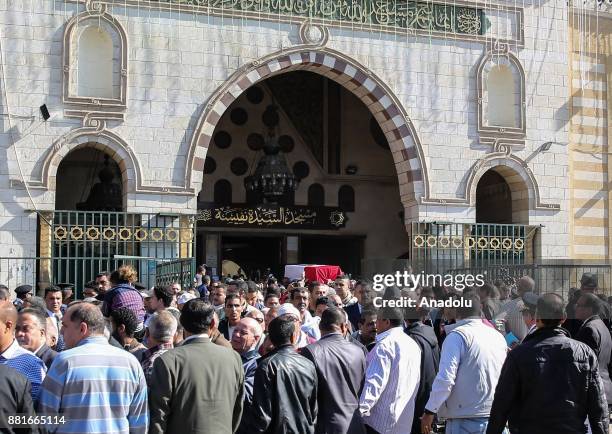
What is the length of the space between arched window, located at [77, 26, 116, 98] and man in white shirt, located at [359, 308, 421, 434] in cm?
1059

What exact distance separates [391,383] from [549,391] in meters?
1.19

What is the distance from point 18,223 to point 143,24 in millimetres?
3992

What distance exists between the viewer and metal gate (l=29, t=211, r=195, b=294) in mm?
14656

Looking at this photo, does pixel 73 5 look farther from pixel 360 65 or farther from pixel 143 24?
pixel 360 65

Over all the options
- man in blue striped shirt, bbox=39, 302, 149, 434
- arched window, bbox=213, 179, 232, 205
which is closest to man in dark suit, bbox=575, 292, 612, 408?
man in blue striped shirt, bbox=39, 302, 149, 434

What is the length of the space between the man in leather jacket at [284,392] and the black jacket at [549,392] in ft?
3.33

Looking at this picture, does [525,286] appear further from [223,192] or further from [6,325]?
[223,192]

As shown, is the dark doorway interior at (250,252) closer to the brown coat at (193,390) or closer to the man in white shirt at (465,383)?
the man in white shirt at (465,383)

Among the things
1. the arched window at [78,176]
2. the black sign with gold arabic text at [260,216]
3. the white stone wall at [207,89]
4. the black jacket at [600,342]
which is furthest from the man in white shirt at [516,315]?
the arched window at [78,176]

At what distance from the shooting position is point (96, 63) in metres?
15.4

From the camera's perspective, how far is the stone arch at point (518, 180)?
17.3 metres

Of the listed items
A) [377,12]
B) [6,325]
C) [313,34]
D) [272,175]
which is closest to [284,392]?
[6,325]

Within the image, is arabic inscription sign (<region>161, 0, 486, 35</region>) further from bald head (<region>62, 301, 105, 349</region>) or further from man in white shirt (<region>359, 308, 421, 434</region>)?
bald head (<region>62, 301, 105, 349</region>)

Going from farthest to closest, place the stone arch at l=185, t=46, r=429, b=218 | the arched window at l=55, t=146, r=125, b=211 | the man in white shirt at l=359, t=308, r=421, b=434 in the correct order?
1. the arched window at l=55, t=146, r=125, b=211
2. the stone arch at l=185, t=46, r=429, b=218
3. the man in white shirt at l=359, t=308, r=421, b=434
